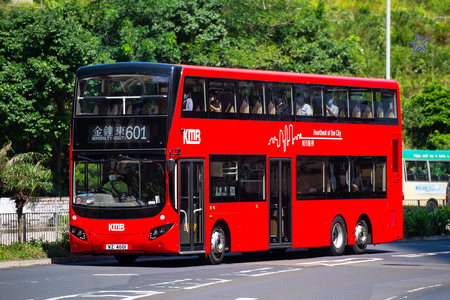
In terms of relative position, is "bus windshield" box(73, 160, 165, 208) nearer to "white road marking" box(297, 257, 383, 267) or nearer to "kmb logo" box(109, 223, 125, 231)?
"kmb logo" box(109, 223, 125, 231)

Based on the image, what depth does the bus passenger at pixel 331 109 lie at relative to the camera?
22531 mm

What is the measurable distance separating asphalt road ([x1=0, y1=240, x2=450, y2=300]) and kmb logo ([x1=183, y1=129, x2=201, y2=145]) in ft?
9.15

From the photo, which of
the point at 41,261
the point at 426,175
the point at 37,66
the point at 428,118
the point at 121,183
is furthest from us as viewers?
the point at 428,118

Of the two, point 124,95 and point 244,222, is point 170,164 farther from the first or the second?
point 244,222

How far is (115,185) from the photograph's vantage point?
60.9 feet

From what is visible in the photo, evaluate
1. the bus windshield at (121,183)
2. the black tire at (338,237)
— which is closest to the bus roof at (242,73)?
the bus windshield at (121,183)

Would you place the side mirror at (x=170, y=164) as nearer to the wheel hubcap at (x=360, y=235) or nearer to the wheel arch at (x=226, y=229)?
the wheel arch at (x=226, y=229)

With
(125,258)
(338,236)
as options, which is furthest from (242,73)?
(338,236)

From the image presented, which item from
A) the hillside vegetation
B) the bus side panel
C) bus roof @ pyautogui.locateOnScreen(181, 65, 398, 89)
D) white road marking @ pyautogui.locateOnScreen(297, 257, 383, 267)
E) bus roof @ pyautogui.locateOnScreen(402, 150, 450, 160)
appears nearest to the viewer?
bus roof @ pyautogui.locateOnScreen(181, 65, 398, 89)

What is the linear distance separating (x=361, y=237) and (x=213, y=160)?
6402 millimetres

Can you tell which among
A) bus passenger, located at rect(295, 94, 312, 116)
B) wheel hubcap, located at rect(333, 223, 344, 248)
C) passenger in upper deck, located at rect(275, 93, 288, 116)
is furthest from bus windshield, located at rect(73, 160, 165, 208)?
wheel hubcap, located at rect(333, 223, 344, 248)

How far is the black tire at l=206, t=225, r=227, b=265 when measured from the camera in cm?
1933

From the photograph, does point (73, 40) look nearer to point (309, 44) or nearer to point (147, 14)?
point (147, 14)

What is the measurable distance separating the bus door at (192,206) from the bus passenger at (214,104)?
1.26 metres
